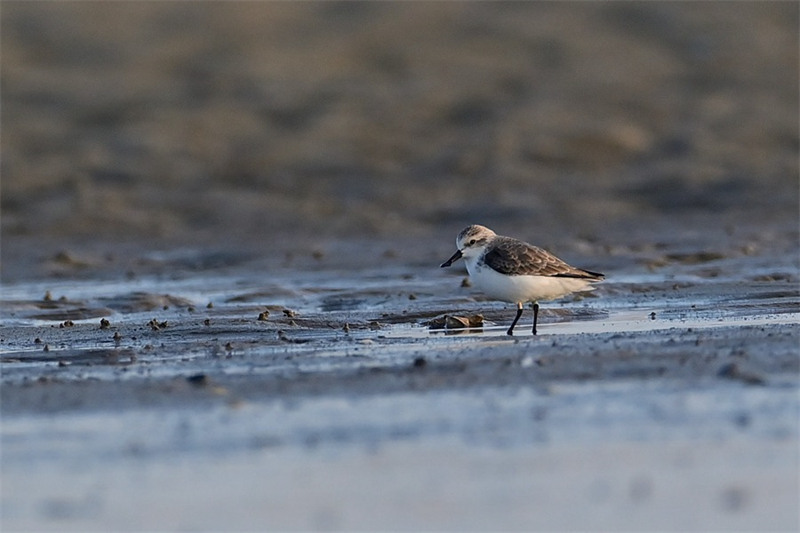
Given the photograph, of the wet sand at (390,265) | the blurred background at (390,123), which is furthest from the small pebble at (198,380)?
the blurred background at (390,123)

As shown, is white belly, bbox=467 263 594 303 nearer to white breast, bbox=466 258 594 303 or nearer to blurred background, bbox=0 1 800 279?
white breast, bbox=466 258 594 303

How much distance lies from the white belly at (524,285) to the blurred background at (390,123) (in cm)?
626

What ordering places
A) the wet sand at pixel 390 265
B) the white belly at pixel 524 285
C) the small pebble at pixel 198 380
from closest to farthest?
1. the wet sand at pixel 390 265
2. the small pebble at pixel 198 380
3. the white belly at pixel 524 285

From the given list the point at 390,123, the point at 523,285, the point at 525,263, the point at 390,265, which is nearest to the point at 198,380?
the point at 523,285

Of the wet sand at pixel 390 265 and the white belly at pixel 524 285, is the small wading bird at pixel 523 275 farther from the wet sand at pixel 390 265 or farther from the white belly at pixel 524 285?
the wet sand at pixel 390 265

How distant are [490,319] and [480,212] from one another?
7882mm

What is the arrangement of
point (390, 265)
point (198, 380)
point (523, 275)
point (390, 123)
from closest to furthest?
point (198, 380)
point (523, 275)
point (390, 265)
point (390, 123)

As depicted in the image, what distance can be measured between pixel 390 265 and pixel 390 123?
6.32m

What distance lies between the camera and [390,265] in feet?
53.3

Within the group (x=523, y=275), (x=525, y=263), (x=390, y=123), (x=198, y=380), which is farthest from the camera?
(x=390, y=123)

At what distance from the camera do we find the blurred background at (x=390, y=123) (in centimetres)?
1919

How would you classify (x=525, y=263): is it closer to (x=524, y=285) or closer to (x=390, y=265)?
(x=524, y=285)

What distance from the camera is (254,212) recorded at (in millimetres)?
19781

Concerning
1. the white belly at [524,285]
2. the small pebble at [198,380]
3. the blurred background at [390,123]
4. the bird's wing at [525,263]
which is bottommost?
the small pebble at [198,380]
